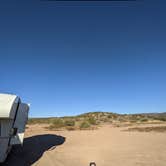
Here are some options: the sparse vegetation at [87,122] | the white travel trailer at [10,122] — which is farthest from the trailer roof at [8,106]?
the sparse vegetation at [87,122]

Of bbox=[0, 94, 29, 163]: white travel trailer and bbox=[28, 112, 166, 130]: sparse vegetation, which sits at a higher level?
bbox=[28, 112, 166, 130]: sparse vegetation

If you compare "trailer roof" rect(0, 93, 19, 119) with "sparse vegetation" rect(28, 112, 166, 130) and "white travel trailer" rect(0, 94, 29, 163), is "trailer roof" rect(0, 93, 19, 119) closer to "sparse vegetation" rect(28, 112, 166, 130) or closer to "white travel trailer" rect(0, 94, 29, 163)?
"white travel trailer" rect(0, 94, 29, 163)

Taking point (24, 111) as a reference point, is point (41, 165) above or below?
below

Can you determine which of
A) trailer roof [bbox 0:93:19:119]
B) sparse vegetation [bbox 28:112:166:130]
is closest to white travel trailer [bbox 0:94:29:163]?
trailer roof [bbox 0:93:19:119]

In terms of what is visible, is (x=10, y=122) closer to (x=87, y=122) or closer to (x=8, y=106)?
(x=8, y=106)

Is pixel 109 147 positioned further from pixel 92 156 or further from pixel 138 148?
pixel 92 156

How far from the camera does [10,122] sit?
10977 millimetres

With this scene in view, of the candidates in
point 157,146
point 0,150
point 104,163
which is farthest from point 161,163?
point 0,150

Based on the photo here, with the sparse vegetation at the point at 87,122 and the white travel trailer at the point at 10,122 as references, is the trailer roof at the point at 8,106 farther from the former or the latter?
the sparse vegetation at the point at 87,122

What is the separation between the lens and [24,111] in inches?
518

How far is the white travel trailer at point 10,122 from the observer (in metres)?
10.4

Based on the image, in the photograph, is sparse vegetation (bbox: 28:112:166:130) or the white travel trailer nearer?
the white travel trailer

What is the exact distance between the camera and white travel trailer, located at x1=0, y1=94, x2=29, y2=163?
34.0 ft

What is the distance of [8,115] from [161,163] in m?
7.03
